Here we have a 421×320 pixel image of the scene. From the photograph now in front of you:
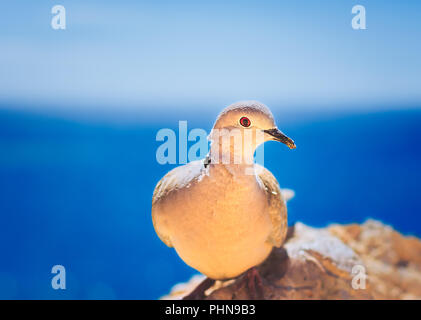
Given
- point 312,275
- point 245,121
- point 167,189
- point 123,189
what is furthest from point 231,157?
point 123,189

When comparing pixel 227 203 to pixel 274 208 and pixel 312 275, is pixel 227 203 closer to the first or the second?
pixel 274 208

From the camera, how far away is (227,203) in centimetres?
131

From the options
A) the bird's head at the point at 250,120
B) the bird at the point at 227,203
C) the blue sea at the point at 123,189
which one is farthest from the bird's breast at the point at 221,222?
the blue sea at the point at 123,189

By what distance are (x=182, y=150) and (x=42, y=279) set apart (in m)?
1.42

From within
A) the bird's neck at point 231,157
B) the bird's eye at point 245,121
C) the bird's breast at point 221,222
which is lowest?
the bird's breast at point 221,222

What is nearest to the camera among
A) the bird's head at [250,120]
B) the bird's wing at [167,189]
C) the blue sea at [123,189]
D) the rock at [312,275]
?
the bird's head at [250,120]

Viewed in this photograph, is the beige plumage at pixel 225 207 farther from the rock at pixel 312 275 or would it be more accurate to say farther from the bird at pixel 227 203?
the rock at pixel 312 275

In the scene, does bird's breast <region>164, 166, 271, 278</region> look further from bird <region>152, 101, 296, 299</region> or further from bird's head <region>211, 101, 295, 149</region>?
bird's head <region>211, 101, 295, 149</region>

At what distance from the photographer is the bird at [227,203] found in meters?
1.25

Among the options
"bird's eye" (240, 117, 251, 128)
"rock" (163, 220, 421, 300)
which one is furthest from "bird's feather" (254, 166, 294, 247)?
"bird's eye" (240, 117, 251, 128)

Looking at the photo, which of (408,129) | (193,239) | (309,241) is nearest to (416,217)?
(408,129)

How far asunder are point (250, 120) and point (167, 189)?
0.48 metres

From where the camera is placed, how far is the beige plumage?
125 cm
